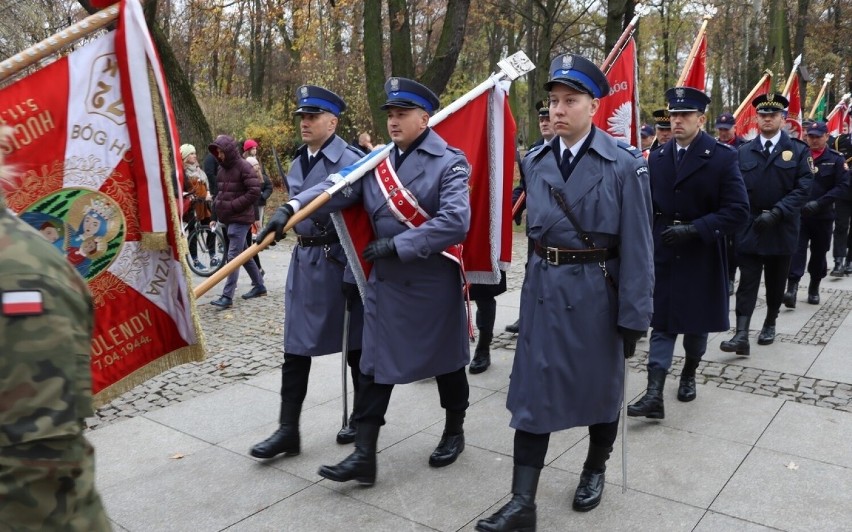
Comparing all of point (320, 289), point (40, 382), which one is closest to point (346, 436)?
point (320, 289)

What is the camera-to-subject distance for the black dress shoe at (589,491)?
3.50 meters

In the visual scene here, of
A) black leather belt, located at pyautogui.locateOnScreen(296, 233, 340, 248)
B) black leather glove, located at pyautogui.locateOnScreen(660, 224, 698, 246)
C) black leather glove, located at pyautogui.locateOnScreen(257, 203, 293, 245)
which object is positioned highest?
black leather glove, located at pyautogui.locateOnScreen(257, 203, 293, 245)

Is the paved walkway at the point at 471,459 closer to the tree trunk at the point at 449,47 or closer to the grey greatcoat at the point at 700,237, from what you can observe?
the grey greatcoat at the point at 700,237

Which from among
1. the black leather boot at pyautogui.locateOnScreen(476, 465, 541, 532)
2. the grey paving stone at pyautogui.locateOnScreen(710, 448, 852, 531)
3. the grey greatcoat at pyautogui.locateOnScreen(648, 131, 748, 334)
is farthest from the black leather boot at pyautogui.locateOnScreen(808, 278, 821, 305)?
the black leather boot at pyautogui.locateOnScreen(476, 465, 541, 532)

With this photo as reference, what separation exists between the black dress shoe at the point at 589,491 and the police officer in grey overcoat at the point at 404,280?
2.76ft

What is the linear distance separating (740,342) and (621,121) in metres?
2.05

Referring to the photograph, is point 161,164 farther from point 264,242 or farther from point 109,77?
point 264,242

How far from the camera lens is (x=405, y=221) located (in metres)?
3.66

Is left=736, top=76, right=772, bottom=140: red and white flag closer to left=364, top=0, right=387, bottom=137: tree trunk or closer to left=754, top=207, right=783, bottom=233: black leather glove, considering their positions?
left=754, top=207, right=783, bottom=233: black leather glove

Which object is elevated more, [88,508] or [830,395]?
[88,508]

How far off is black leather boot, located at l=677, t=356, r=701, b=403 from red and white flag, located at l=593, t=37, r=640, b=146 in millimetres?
1944

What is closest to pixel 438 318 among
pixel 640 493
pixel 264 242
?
pixel 264 242

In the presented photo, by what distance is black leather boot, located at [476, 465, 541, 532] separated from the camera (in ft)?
10.4

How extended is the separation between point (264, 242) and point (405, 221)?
70 cm
